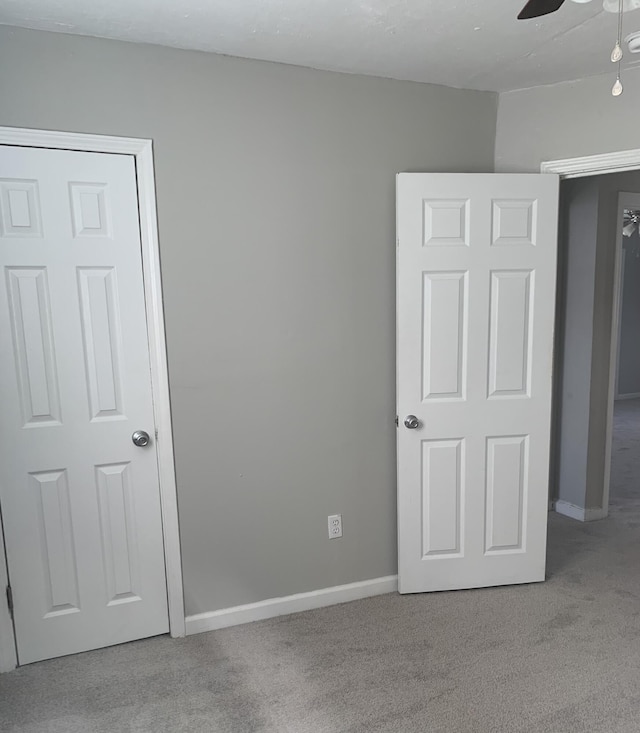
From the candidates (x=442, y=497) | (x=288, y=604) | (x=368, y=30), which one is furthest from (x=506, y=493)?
(x=368, y=30)

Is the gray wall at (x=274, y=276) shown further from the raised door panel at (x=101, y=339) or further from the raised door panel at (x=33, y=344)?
the raised door panel at (x=33, y=344)

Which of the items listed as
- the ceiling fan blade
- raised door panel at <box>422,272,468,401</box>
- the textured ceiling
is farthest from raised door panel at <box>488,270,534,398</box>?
the ceiling fan blade

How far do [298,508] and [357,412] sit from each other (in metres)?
0.53

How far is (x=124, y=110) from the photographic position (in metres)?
2.20

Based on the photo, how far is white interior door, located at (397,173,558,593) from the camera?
261 cm

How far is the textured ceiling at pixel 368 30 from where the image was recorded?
6.22ft

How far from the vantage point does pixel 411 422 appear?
8.84 feet

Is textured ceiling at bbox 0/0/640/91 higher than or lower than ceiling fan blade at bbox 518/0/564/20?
higher

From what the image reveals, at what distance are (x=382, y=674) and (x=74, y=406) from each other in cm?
160

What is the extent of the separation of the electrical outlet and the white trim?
1.94 meters

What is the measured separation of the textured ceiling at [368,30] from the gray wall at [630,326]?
5.91 m

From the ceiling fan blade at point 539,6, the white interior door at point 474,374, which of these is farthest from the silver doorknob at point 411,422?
the ceiling fan blade at point 539,6

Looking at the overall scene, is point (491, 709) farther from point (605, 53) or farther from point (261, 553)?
point (605, 53)

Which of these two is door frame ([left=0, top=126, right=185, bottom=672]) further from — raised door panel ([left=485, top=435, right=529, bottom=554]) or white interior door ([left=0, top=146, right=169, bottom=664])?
raised door panel ([left=485, top=435, right=529, bottom=554])
